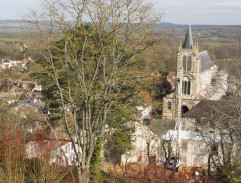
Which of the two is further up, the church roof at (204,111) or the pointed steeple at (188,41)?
the pointed steeple at (188,41)

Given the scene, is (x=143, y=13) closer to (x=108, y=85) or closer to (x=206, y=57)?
(x=108, y=85)

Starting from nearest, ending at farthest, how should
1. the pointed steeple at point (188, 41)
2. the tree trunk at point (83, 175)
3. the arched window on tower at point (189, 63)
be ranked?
the tree trunk at point (83, 175) < the arched window on tower at point (189, 63) < the pointed steeple at point (188, 41)

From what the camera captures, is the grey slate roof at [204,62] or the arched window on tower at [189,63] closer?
the arched window on tower at [189,63]

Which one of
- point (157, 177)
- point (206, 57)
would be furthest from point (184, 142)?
point (206, 57)

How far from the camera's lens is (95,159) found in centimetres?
1242

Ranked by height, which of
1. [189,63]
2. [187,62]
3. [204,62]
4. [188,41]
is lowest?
[189,63]

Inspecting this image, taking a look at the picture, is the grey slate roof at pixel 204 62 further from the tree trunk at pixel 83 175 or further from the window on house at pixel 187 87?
the tree trunk at pixel 83 175

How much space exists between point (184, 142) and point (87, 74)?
9.24 metres

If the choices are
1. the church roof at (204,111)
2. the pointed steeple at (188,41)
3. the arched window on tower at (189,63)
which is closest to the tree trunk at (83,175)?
the church roof at (204,111)

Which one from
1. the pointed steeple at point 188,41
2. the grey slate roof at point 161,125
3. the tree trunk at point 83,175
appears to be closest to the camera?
the tree trunk at point 83,175

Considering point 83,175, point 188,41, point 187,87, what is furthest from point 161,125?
point 188,41

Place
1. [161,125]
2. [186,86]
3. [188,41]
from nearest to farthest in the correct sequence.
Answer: [161,125], [186,86], [188,41]

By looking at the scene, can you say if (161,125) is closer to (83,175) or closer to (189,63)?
(83,175)

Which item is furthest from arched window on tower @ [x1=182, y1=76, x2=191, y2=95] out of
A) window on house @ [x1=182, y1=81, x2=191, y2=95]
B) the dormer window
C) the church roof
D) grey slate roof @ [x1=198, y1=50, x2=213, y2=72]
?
the church roof
